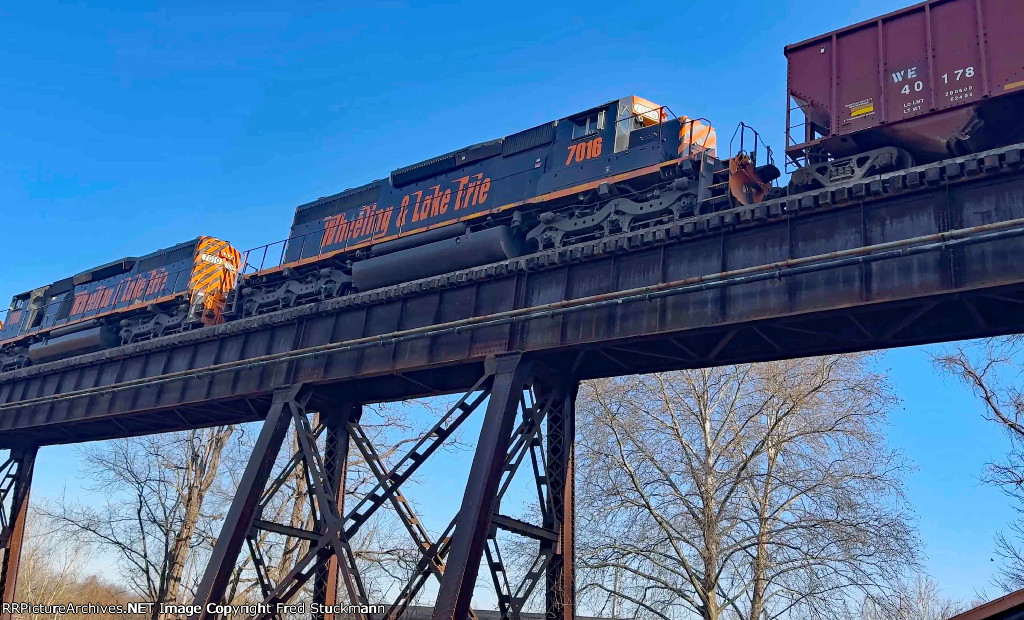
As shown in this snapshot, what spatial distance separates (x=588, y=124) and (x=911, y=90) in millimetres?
6648

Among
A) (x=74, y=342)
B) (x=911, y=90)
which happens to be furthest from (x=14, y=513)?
(x=911, y=90)

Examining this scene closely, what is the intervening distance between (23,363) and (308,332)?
773 inches

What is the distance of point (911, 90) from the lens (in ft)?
42.3

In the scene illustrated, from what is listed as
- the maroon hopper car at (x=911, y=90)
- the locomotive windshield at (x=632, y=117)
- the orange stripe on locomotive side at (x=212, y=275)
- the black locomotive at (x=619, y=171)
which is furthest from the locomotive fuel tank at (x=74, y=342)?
the maroon hopper car at (x=911, y=90)

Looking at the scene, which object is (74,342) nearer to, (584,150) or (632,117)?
(584,150)

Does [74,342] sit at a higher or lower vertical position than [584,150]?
lower

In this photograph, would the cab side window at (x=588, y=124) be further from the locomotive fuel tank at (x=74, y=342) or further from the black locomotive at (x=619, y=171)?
the locomotive fuel tank at (x=74, y=342)

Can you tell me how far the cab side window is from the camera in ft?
57.2

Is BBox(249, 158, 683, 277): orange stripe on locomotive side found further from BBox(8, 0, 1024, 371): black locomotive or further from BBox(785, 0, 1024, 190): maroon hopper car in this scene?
BBox(785, 0, 1024, 190): maroon hopper car

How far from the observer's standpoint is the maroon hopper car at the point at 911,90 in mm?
12273

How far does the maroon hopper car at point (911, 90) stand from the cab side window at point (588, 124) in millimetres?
4272

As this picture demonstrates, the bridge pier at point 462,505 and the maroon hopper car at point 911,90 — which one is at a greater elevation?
the maroon hopper car at point 911,90

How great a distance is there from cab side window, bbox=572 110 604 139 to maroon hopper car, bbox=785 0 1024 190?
4.27 meters

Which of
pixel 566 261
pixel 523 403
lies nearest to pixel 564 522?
pixel 523 403
